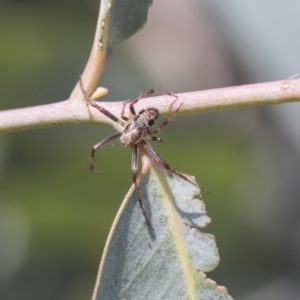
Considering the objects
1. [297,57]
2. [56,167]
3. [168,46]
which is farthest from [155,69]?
[56,167]

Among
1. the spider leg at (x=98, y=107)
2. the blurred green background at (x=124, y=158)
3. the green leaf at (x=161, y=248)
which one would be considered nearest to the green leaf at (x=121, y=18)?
the spider leg at (x=98, y=107)

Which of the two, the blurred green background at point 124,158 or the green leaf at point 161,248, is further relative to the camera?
the blurred green background at point 124,158

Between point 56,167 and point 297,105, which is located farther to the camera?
point 297,105

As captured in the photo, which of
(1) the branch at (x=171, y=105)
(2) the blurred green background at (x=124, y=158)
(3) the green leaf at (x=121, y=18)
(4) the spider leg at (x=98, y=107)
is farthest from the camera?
(2) the blurred green background at (x=124, y=158)

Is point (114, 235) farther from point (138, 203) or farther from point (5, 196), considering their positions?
point (5, 196)

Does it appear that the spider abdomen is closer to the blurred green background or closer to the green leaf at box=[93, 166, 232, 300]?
the green leaf at box=[93, 166, 232, 300]

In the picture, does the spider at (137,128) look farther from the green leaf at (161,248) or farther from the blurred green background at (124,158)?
the blurred green background at (124,158)

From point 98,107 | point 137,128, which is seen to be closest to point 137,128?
point 137,128

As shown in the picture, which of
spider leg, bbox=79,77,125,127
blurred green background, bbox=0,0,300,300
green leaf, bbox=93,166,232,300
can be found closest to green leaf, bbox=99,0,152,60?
spider leg, bbox=79,77,125,127
